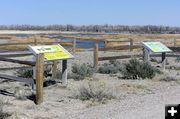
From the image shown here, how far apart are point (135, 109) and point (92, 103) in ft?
5.16

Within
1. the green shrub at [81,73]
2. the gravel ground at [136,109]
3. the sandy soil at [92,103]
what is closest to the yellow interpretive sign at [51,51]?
the sandy soil at [92,103]

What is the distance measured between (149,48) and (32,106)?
1031cm

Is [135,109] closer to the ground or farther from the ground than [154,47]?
closer to the ground

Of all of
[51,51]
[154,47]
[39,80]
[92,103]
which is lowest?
[92,103]

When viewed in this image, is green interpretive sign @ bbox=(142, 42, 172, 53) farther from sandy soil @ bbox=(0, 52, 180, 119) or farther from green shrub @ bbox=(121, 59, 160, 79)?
sandy soil @ bbox=(0, 52, 180, 119)

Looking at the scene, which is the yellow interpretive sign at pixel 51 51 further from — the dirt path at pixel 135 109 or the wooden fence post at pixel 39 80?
the dirt path at pixel 135 109

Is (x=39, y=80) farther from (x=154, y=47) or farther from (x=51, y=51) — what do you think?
(x=154, y=47)

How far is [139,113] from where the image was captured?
33.3ft

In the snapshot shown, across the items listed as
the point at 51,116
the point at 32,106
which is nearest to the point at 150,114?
the point at 51,116

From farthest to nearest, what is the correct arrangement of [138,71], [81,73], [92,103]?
1. [138,71]
2. [81,73]
3. [92,103]

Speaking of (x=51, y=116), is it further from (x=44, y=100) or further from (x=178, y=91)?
(x=178, y=91)

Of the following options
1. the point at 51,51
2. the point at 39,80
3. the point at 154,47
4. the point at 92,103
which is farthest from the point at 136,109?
the point at 154,47

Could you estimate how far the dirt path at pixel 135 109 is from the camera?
9.86 metres

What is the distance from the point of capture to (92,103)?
→ 11914 mm
